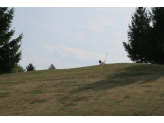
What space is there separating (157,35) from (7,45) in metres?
16.8

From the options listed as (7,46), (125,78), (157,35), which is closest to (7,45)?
(7,46)

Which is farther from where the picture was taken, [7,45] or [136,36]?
[136,36]

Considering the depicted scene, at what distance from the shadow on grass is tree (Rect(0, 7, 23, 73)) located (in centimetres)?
973

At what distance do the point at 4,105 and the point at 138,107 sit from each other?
7.50 meters

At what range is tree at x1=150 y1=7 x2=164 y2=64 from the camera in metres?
22.8

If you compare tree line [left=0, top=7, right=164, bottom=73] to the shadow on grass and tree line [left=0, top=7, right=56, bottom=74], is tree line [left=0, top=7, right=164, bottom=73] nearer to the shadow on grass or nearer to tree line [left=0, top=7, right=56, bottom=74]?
tree line [left=0, top=7, right=56, bottom=74]

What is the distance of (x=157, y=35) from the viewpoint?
2306 cm

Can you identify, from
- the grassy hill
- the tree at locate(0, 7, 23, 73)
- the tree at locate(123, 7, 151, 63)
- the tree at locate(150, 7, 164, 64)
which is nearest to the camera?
the grassy hill

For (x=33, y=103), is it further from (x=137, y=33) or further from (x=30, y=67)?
(x=30, y=67)

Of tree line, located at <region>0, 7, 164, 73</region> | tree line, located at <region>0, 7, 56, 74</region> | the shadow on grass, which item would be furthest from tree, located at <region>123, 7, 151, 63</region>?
tree line, located at <region>0, 7, 56, 74</region>

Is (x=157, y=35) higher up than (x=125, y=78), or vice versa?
(x=157, y=35)

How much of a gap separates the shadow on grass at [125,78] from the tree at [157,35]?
3544 millimetres

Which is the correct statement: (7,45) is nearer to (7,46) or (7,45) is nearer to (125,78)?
(7,46)

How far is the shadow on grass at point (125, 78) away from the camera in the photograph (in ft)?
46.7
